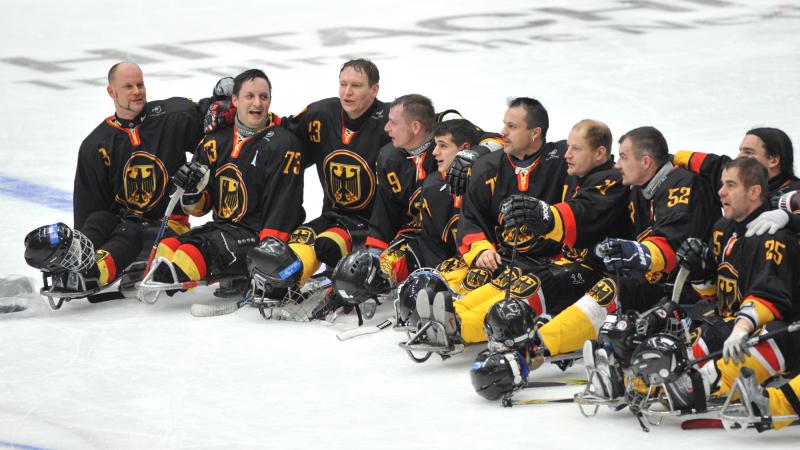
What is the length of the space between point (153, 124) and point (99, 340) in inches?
51.7

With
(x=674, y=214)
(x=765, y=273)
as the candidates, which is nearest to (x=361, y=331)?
(x=674, y=214)

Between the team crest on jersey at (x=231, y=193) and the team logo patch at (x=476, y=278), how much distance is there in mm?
1270

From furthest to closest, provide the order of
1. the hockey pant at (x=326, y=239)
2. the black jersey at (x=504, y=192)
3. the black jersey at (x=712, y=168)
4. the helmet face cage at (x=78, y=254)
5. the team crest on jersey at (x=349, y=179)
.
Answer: the team crest on jersey at (x=349, y=179)
the hockey pant at (x=326, y=239)
the helmet face cage at (x=78, y=254)
the black jersey at (x=504, y=192)
the black jersey at (x=712, y=168)

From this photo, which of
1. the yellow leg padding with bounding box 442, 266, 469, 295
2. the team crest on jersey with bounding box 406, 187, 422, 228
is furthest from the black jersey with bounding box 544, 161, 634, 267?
the team crest on jersey with bounding box 406, 187, 422, 228

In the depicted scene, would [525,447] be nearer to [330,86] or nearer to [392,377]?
[392,377]

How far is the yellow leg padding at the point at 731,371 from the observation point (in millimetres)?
4652

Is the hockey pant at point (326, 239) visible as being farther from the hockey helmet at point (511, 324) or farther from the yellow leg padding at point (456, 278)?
the hockey helmet at point (511, 324)

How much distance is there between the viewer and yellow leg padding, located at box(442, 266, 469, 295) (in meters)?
5.93

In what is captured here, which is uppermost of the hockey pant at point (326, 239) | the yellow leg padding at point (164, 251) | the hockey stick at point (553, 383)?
the hockey pant at point (326, 239)

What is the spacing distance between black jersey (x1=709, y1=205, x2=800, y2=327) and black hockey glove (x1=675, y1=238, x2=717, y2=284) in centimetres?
9

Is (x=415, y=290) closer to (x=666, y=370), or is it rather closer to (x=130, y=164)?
(x=666, y=370)

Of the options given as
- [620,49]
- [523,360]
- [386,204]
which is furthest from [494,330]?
[620,49]

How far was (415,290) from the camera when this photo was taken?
215 inches

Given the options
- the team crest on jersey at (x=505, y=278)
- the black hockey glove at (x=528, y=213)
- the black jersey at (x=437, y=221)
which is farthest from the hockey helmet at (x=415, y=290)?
the black jersey at (x=437, y=221)
